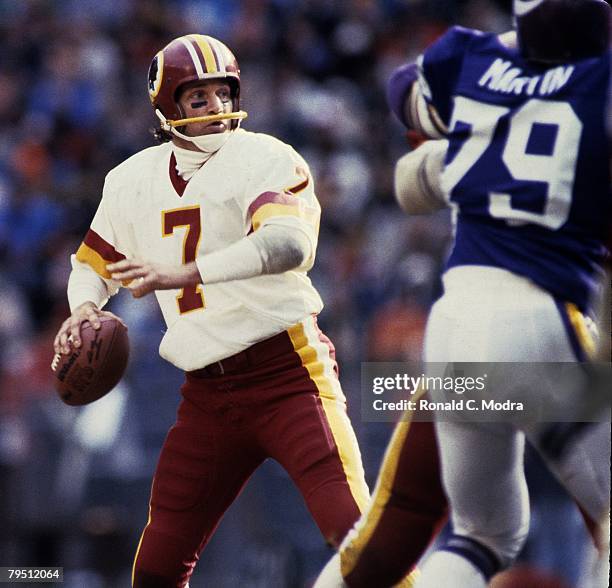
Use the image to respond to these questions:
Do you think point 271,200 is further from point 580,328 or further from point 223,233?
point 580,328

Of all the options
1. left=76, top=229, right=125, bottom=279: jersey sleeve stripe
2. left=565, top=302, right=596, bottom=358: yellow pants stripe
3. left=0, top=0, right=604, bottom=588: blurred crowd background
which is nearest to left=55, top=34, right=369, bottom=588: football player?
left=76, top=229, right=125, bottom=279: jersey sleeve stripe

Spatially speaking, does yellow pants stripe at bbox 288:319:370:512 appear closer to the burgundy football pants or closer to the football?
the burgundy football pants

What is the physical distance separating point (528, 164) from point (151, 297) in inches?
178

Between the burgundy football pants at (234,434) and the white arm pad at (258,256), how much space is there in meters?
0.35

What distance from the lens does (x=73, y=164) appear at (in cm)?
874

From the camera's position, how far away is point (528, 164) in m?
3.22

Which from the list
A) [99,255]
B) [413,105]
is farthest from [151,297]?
[413,105]

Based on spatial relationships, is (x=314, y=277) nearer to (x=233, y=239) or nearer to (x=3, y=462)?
(x=3, y=462)

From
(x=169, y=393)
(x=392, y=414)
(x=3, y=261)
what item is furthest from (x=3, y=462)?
(x=392, y=414)

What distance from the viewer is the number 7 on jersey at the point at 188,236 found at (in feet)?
13.4

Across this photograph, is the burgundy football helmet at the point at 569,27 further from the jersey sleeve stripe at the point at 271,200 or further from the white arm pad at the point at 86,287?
the white arm pad at the point at 86,287

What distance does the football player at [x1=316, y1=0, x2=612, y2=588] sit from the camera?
321 centimetres

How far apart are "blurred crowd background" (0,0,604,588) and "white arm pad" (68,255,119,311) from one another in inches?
75.8

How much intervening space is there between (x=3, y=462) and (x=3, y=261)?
59.1 inches
